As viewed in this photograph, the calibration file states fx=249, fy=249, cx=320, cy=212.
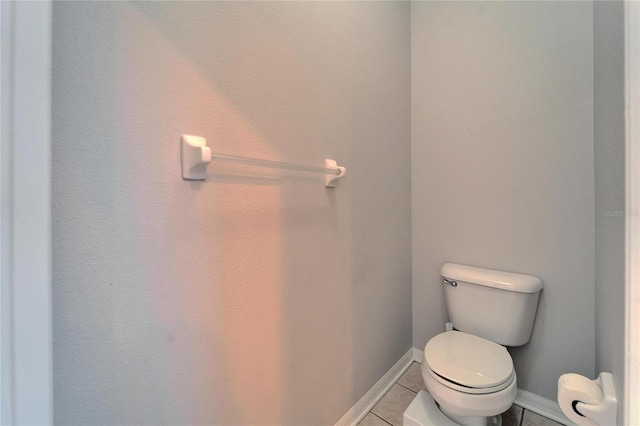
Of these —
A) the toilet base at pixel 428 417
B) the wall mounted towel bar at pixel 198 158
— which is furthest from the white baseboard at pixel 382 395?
the wall mounted towel bar at pixel 198 158

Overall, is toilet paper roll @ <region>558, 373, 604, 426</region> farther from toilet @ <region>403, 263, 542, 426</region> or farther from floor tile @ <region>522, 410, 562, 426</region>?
floor tile @ <region>522, 410, 562, 426</region>

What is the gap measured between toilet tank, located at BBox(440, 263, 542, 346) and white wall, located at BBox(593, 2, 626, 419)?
0.94 feet

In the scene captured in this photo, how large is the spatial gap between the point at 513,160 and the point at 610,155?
1.97ft

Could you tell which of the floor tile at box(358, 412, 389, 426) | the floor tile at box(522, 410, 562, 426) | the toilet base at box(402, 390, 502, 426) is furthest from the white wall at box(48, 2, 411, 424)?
the floor tile at box(522, 410, 562, 426)

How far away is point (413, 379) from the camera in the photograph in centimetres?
155

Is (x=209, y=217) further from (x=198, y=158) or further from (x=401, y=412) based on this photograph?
(x=401, y=412)

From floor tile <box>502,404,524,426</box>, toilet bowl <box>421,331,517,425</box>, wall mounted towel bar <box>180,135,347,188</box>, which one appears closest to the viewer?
wall mounted towel bar <box>180,135,347,188</box>

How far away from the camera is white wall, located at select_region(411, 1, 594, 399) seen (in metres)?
1.20

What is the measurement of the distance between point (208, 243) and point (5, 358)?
0.40 meters

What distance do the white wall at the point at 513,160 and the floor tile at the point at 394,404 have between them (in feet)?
1.24

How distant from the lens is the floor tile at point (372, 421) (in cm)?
126

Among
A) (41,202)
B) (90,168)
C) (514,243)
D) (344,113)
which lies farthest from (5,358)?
(514,243)

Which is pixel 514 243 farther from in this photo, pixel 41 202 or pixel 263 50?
pixel 41 202

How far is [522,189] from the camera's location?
4.38ft
